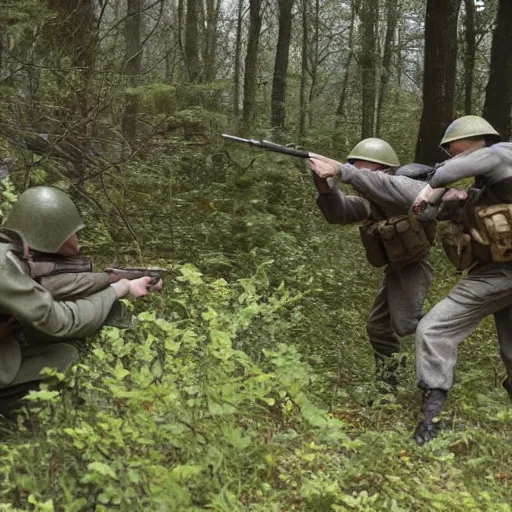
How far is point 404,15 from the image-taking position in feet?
64.7

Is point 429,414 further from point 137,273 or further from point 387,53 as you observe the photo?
point 387,53

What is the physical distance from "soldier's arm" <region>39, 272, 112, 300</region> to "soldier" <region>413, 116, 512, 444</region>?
7.25 ft

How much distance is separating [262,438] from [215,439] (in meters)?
0.58

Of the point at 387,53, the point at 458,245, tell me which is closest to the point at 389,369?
the point at 458,245

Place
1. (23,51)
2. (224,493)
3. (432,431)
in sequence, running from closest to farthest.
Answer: (224,493)
(432,431)
(23,51)

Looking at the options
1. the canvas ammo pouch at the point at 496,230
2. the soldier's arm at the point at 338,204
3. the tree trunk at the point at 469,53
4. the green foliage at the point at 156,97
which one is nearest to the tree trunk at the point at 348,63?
the tree trunk at the point at 469,53

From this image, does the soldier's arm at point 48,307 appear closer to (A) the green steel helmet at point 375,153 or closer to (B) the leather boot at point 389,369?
(B) the leather boot at point 389,369

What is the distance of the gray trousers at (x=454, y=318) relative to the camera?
440 cm

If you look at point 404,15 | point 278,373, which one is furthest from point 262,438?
Answer: point 404,15

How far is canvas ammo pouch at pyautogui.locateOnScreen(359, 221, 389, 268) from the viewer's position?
5422mm

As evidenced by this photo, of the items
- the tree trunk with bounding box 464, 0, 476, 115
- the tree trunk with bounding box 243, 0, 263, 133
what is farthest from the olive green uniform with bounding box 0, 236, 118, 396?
the tree trunk with bounding box 464, 0, 476, 115

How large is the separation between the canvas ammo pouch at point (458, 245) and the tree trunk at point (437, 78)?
5.88 meters

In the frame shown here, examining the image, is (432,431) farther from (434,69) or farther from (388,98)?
(388,98)

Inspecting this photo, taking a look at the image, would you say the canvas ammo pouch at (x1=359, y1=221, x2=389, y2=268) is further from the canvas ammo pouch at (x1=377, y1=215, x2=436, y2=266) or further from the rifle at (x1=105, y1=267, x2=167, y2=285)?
the rifle at (x1=105, y1=267, x2=167, y2=285)
